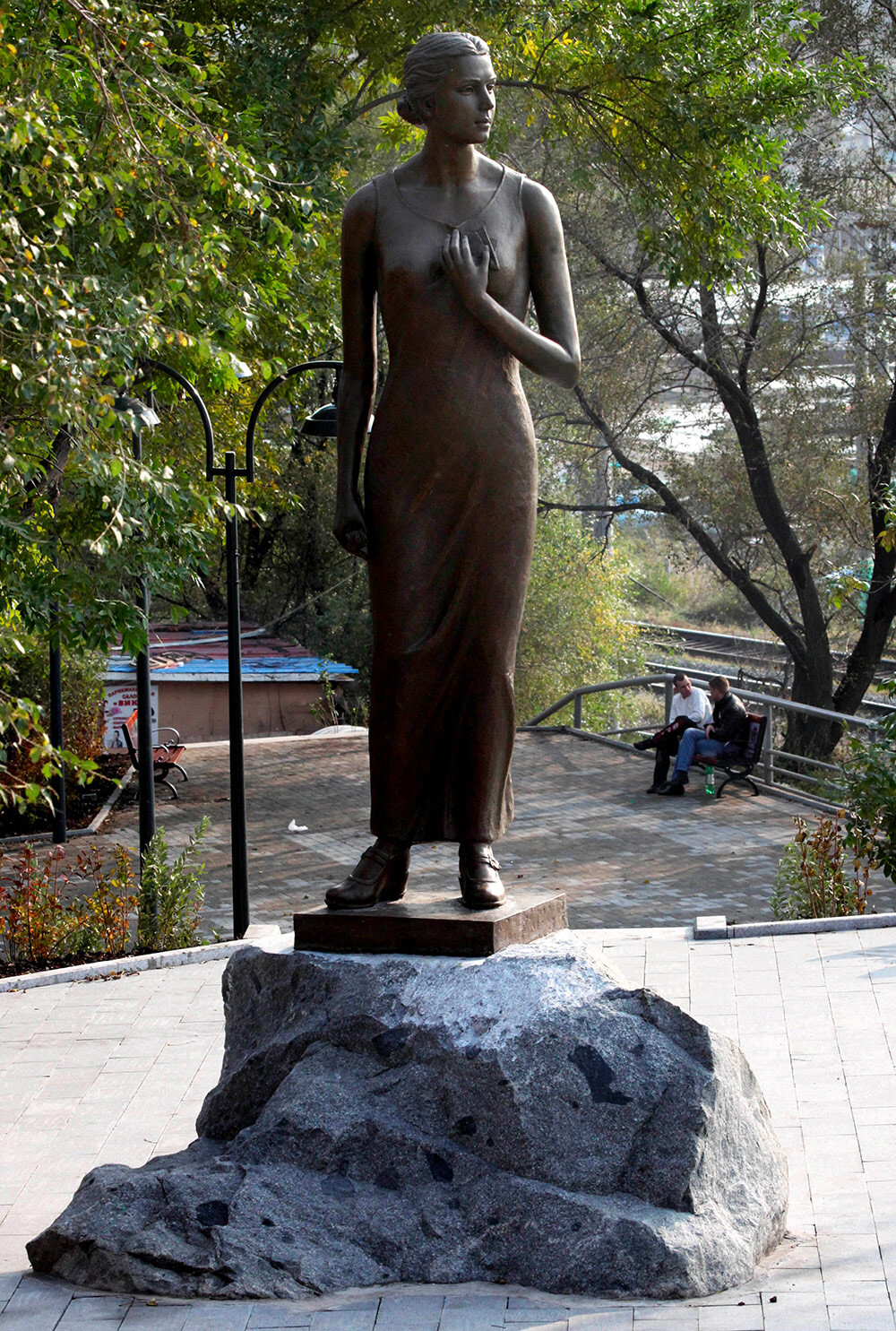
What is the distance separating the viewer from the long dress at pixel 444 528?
4723 mm

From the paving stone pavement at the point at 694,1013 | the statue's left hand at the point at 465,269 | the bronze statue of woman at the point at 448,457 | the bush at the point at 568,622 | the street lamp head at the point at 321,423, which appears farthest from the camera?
the bush at the point at 568,622

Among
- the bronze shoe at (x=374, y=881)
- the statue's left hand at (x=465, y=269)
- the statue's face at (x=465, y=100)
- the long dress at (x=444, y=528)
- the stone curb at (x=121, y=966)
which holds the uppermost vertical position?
the statue's face at (x=465, y=100)

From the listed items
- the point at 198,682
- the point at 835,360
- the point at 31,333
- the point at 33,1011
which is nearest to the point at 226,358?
the point at 31,333

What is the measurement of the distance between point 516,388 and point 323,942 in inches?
75.0

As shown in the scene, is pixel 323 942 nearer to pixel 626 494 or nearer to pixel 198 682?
pixel 198 682

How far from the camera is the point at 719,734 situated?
15.1 meters

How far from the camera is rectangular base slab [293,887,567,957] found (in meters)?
4.65

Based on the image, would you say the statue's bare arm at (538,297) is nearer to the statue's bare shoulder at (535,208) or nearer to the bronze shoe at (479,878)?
the statue's bare shoulder at (535,208)

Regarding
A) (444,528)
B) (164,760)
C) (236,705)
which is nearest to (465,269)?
(444,528)

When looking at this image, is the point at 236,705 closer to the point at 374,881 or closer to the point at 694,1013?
the point at 694,1013

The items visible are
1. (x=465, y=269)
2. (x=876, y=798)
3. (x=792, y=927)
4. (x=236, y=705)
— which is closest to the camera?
(x=465, y=269)

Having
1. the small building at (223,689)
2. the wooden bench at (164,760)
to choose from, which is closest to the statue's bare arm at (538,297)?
the wooden bench at (164,760)

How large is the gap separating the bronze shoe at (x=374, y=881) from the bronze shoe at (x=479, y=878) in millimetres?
199

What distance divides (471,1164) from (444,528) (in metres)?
1.94
